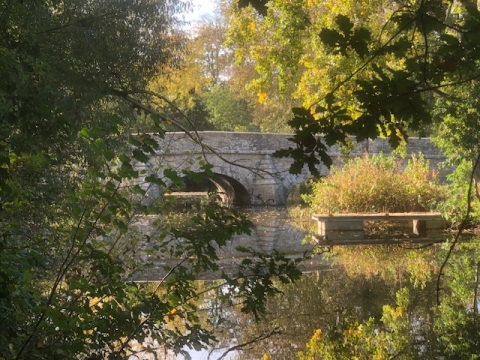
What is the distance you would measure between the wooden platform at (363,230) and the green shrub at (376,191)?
82 centimetres

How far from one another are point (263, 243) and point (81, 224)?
801 centimetres

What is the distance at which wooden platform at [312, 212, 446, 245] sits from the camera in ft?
37.8

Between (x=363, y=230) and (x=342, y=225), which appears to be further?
(x=363, y=230)

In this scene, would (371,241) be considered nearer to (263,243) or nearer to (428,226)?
(428,226)

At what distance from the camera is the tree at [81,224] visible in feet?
8.82

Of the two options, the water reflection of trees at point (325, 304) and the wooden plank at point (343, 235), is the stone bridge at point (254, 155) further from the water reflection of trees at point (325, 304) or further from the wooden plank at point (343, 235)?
the water reflection of trees at point (325, 304)

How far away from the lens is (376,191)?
13086mm

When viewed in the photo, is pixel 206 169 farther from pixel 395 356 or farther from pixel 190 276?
pixel 395 356

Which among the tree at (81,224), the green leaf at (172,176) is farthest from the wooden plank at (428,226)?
the green leaf at (172,176)

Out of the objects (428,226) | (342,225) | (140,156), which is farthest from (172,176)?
(428,226)

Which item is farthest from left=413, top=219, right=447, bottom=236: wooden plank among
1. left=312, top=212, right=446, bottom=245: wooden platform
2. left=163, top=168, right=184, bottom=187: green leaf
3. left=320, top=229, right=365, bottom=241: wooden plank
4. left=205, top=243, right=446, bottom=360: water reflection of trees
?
left=163, top=168, right=184, bottom=187: green leaf

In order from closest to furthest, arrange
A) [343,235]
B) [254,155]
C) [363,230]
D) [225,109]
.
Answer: [343,235] → [363,230] → [254,155] → [225,109]

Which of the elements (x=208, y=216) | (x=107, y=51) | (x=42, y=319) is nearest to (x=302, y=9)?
(x=107, y=51)

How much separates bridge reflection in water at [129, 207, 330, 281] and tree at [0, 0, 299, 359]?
172 centimetres
